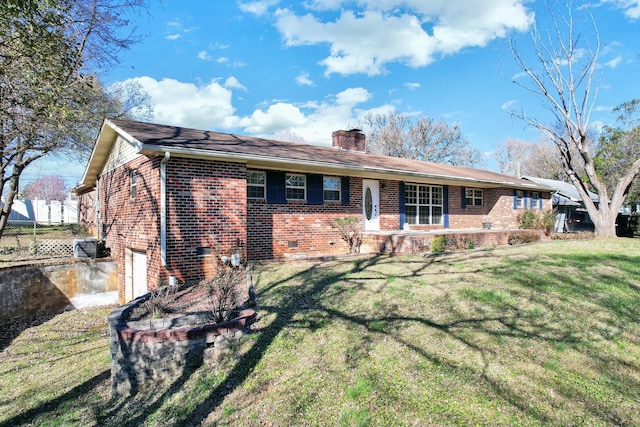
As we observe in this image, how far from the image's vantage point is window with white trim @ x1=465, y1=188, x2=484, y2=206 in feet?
55.3

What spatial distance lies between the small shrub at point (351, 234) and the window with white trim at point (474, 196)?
732cm

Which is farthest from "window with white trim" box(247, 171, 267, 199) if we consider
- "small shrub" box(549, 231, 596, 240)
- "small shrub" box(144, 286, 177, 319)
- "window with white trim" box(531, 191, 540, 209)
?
"window with white trim" box(531, 191, 540, 209)

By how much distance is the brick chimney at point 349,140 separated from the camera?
16.0m

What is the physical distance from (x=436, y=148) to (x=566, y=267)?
98.8 feet

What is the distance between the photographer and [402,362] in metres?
4.43

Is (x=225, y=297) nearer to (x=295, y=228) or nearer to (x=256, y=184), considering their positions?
(x=256, y=184)

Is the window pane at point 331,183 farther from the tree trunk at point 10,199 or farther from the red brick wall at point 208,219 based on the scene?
the tree trunk at point 10,199

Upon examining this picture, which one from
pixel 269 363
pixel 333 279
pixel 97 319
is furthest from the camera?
pixel 97 319

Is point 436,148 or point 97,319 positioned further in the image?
point 436,148

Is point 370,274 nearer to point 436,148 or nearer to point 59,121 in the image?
point 59,121

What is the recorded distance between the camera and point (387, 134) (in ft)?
118

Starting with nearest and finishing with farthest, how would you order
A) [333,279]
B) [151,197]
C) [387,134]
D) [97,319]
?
[333,279] < [151,197] < [97,319] < [387,134]

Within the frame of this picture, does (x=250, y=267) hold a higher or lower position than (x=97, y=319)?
higher

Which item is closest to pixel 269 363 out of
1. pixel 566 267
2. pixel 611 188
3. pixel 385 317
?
pixel 385 317
